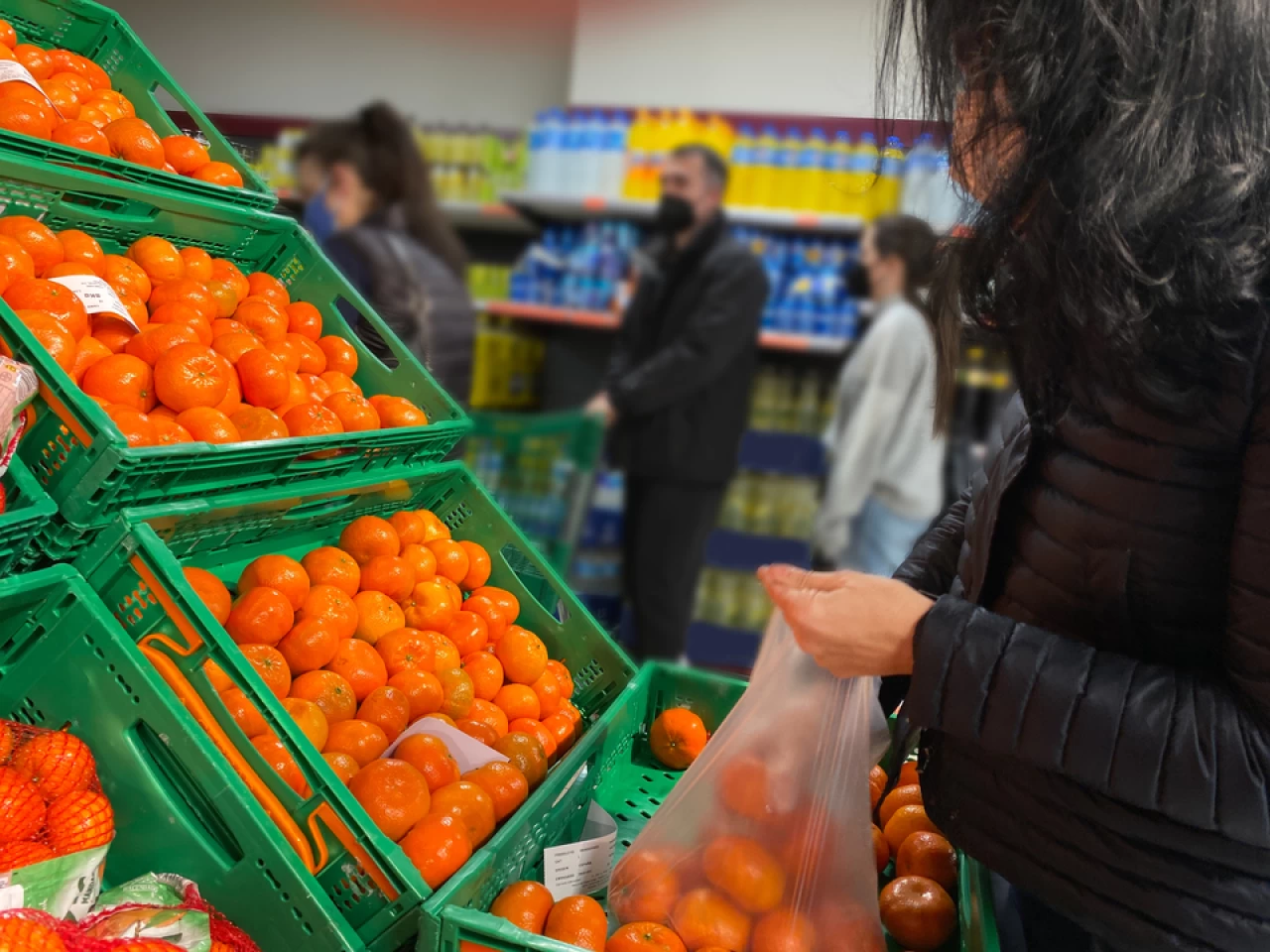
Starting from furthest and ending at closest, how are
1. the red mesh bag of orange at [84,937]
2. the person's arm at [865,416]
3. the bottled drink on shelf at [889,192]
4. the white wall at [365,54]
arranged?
the bottled drink on shelf at [889,192], the person's arm at [865,416], the white wall at [365,54], the red mesh bag of orange at [84,937]

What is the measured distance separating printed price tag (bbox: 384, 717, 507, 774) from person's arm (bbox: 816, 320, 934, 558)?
3022 mm

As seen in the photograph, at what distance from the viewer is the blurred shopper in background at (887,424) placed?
4051 millimetres

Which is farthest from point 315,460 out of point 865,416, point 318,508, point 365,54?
point 365,54

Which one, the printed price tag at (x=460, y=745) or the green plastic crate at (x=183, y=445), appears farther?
the printed price tag at (x=460, y=745)

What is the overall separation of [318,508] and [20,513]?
0.47m

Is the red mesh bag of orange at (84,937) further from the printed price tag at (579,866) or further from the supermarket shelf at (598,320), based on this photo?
the supermarket shelf at (598,320)

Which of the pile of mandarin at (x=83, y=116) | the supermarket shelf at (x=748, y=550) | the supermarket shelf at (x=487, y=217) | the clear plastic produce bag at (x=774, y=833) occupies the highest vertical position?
the pile of mandarin at (x=83, y=116)

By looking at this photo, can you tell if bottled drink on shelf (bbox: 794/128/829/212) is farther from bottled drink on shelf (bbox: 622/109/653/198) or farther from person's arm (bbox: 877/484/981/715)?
person's arm (bbox: 877/484/981/715)

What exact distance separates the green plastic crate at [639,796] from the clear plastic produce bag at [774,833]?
111mm

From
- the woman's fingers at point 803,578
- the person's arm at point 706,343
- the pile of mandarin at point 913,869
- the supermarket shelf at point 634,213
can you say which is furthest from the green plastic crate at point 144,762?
the supermarket shelf at point 634,213

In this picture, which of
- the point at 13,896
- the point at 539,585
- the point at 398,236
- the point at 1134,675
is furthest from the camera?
the point at 398,236

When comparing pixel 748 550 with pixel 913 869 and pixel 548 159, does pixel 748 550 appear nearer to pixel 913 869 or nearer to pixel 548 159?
pixel 548 159

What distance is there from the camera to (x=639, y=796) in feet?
4.98

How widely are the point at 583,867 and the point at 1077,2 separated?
3.32 feet
